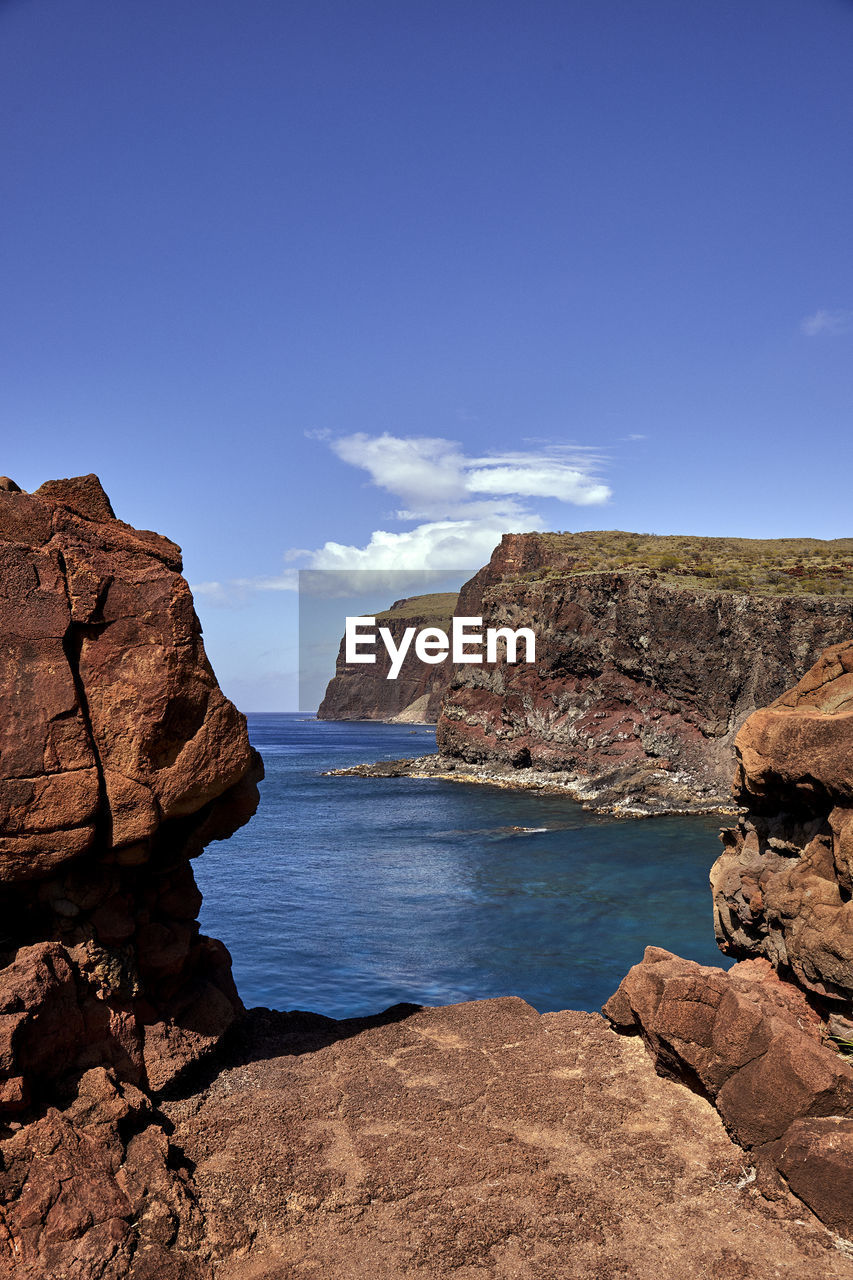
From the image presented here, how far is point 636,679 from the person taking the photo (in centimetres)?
6038

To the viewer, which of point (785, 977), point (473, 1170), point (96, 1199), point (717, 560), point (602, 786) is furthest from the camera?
point (717, 560)

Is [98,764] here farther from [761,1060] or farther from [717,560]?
[717,560]

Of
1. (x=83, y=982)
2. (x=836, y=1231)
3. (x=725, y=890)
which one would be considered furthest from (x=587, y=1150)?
(x=83, y=982)

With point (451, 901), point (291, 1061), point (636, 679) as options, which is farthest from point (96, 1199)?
point (636, 679)

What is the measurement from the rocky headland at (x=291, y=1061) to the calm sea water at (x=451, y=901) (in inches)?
321

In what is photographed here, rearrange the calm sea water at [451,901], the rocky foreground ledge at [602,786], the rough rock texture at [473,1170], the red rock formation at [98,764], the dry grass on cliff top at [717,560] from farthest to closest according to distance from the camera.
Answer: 1. the dry grass on cliff top at [717,560]
2. the rocky foreground ledge at [602,786]
3. the calm sea water at [451,901]
4. the red rock formation at [98,764]
5. the rough rock texture at [473,1170]

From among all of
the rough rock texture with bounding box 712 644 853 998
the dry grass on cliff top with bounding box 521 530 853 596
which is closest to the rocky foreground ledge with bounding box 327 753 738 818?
the dry grass on cliff top with bounding box 521 530 853 596

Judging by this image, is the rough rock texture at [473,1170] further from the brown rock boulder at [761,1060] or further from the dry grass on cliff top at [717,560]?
the dry grass on cliff top at [717,560]

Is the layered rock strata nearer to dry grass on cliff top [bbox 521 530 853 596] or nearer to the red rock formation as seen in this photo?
the red rock formation

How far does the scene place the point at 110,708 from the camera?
35.2 feet

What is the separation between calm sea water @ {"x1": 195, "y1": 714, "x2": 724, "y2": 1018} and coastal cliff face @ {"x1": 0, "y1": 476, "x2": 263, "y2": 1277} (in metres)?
9.10

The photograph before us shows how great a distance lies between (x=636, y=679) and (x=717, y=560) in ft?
79.3

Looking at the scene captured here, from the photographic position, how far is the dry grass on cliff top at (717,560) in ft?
209

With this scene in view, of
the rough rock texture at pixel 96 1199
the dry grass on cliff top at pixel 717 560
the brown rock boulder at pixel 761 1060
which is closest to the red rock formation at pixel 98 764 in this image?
the rough rock texture at pixel 96 1199
